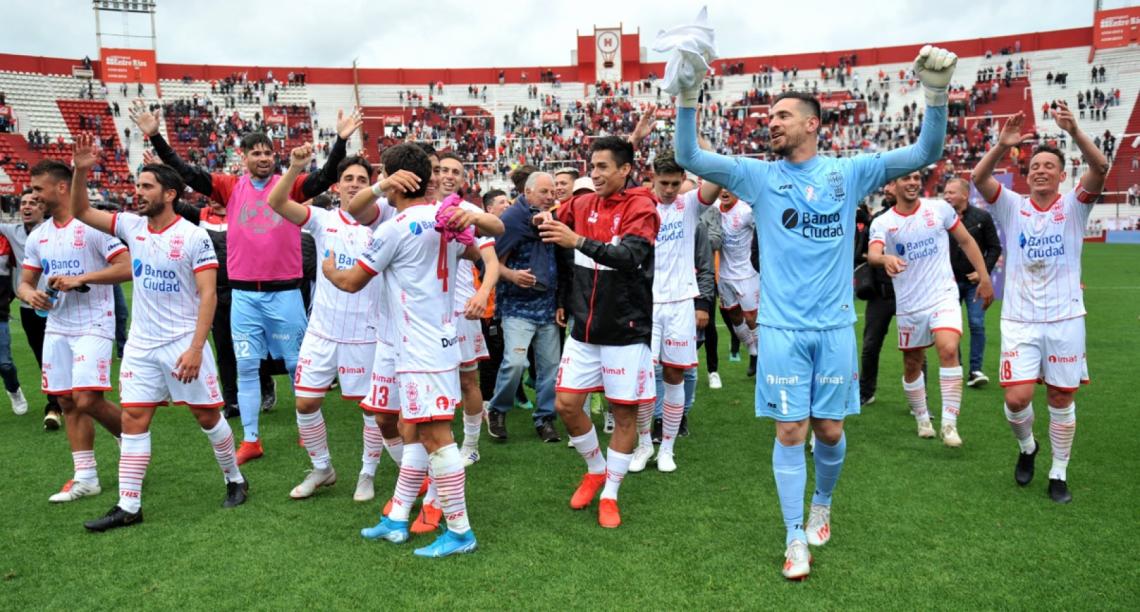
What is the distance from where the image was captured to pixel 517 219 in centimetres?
644

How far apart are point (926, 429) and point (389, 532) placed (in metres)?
4.53

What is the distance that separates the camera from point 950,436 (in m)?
6.24

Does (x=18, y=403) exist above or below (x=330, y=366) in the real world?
below

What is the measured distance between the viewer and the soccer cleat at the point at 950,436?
621 centimetres

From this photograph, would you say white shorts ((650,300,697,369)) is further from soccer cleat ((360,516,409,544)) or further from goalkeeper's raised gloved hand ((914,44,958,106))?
goalkeeper's raised gloved hand ((914,44,958,106))

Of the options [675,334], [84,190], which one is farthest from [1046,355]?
[84,190]

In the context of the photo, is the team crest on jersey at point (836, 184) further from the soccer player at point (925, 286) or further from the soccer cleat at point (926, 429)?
the soccer cleat at point (926, 429)

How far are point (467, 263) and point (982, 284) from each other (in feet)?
13.6

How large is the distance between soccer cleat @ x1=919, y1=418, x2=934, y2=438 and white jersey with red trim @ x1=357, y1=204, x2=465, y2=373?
4282mm

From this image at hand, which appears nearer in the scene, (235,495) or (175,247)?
(175,247)

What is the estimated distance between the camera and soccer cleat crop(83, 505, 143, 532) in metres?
4.66

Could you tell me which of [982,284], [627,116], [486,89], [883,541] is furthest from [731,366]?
[486,89]

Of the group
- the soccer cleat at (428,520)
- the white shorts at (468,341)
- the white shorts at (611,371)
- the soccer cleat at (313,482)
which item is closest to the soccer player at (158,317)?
the soccer cleat at (313,482)

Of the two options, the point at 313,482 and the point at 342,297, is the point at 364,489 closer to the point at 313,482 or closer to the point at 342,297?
the point at 313,482
